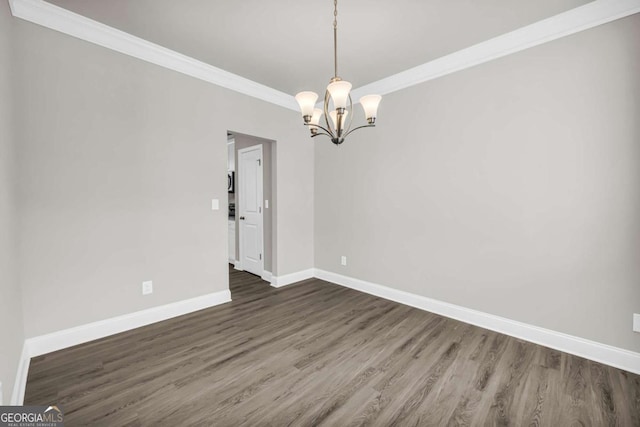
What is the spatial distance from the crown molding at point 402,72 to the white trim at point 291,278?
2.58 meters

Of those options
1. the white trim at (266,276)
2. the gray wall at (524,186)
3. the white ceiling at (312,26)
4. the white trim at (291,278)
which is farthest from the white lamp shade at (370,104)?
the white trim at (266,276)

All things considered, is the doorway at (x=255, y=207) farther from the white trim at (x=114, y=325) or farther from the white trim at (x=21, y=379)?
→ the white trim at (x=21, y=379)

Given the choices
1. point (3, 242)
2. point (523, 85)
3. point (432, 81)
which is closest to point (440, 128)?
point (432, 81)

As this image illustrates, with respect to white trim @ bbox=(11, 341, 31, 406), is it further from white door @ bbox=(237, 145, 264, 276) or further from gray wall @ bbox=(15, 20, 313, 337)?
white door @ bbox=(237, 145, 264, 276)

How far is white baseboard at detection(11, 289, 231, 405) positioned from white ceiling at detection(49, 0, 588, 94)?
266 cm

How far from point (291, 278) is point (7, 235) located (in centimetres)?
309

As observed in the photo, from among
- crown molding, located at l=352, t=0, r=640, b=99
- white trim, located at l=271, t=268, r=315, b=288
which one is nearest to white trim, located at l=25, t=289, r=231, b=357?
white trim, located at l=271, t=268, r=315, b=288

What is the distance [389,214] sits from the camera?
3604 millimetres

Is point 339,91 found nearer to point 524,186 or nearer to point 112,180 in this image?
point 524,186

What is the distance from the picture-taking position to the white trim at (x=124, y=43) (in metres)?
2.22

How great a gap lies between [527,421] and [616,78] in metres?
2.52

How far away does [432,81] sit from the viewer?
124 inches

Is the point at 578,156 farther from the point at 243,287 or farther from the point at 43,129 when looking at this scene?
the point at 43,129

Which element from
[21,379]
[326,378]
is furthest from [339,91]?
[21,379]
